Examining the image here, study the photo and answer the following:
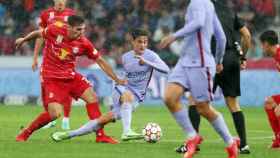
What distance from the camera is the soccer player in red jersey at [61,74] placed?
12875 millimetres

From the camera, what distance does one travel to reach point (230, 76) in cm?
1205

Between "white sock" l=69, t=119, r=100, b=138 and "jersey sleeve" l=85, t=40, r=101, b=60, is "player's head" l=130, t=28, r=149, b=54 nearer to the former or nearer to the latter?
"jersey sleeve" l=85, t=40, r=101, b=60

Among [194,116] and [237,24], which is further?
[194,116]

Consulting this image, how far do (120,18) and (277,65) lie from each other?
53.4 ft

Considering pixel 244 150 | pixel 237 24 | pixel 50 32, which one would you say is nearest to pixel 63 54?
pixel 50 32

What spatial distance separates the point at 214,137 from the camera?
47.8 ft

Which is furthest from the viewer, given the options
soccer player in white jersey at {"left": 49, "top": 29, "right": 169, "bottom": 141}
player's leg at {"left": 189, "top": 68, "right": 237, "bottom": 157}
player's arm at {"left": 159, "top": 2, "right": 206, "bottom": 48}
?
soccer player in white jersey at {"left": 49, "top": 29, "right": 169, "bottom": 141}

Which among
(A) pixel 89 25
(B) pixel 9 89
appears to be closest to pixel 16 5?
(A) pixel 89 25

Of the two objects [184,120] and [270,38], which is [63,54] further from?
[184,120]

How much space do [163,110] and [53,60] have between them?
31.7 ft

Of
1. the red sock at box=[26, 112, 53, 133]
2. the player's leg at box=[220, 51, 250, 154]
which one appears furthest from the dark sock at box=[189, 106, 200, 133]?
the red sock at box=[26, 112, 53, 133]

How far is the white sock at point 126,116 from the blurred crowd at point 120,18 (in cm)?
1342

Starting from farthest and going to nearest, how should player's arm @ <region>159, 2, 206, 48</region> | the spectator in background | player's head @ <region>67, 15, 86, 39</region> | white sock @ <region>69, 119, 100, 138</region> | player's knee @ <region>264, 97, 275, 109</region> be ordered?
the spectator in background, player's knee @ <region>264, 97, 275, 109</region>, white sock @ <region>69, 119, 100, 138</region>, player's head @ <region>67, 15, 86, 39</region>, player's arm @ <region>159, 2, 206, 48</region>

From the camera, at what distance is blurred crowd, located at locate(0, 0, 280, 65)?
27470 mm
